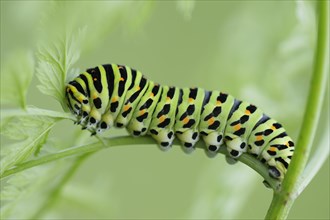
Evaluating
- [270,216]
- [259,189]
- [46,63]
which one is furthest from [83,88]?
[259,189]

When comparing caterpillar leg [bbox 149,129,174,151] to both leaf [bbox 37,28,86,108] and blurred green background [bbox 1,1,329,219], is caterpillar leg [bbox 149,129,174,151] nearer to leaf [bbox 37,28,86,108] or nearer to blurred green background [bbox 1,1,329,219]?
blurred green background [bbox 1,1,329,219]

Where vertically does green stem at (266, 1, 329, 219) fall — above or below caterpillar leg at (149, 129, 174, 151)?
above

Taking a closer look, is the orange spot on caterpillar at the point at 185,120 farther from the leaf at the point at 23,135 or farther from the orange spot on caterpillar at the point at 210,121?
the leaf at the point at 23,135

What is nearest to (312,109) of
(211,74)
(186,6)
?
(186,6)

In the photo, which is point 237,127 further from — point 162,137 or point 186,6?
point 186,6

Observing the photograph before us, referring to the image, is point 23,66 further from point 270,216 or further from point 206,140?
point 206,140

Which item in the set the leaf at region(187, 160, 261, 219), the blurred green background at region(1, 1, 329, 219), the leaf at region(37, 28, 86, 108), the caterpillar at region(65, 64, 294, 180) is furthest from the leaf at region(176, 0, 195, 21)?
the leaf at region(187, 160, 261, 219)
